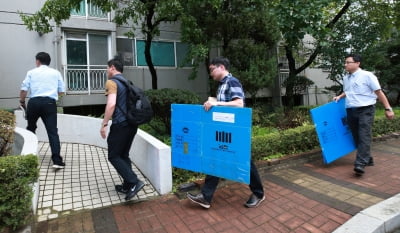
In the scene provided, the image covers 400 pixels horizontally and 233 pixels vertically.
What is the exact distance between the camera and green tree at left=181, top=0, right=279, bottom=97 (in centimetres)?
822

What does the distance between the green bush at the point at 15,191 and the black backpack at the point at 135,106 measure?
3.72ft

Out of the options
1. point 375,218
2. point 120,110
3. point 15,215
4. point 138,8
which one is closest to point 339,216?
point 375,218

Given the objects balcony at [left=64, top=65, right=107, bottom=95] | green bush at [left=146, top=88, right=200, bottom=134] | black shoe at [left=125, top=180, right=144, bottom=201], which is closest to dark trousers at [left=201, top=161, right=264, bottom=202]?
black shoe at [left=125, top=180, right=144, bottom=201]

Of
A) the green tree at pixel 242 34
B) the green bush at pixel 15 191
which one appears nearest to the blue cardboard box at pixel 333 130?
the green tree at pixel 242 34

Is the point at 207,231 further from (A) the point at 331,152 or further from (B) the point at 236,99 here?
(A) the point at 331,152

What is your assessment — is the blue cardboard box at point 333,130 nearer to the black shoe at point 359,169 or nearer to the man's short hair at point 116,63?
the black shoe at point 359,169

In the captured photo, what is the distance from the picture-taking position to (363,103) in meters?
4.36

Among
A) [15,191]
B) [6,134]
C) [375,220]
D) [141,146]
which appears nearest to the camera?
[15,191]

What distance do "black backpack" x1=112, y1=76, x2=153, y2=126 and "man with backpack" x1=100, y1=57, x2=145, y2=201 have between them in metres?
0.03

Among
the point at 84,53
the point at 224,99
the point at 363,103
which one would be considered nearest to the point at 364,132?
the point at 363,103

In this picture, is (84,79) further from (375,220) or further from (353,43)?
(375,220)

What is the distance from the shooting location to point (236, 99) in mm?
3186

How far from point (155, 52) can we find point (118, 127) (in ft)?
29.5

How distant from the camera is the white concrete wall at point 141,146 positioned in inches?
148
